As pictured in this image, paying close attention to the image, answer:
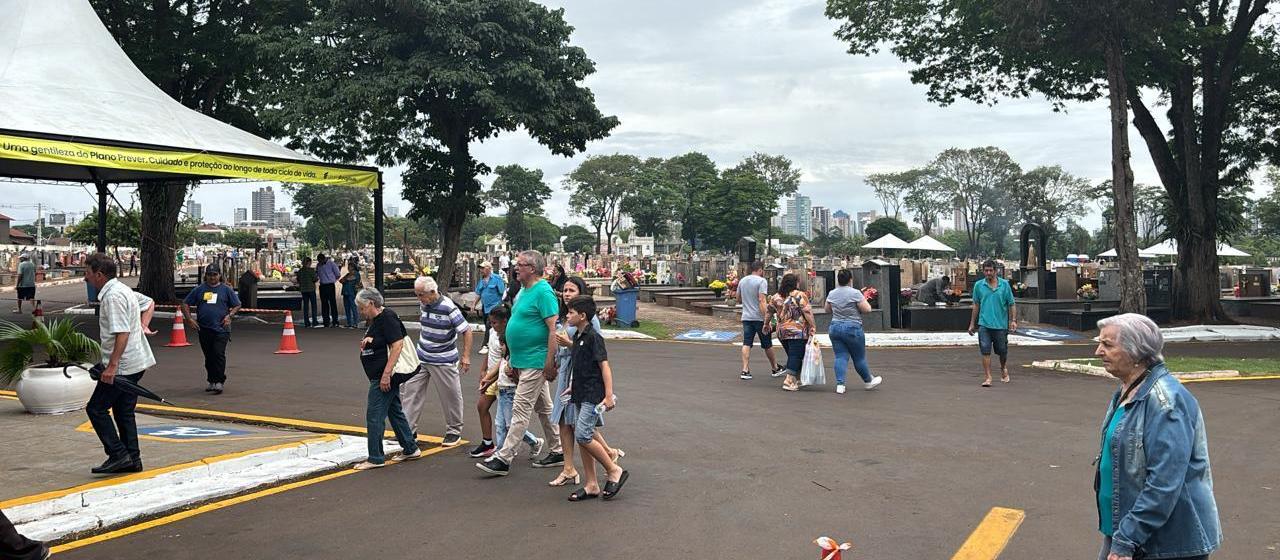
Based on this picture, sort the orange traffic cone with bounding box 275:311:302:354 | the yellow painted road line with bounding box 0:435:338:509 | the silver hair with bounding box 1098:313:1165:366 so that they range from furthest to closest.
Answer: the orange traffic cone with bounding box 275:311:302:354 < the yellow painted road line with bounding box 0:435:338:509 < the silver hair with bounding box 1098:313:1165:366

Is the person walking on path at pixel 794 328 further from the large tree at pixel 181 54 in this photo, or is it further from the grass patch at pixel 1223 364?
the large tree at pixel 181 54

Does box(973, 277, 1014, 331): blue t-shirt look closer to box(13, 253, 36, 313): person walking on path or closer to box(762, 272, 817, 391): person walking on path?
box(762, 272, 817, 391): person walking on path

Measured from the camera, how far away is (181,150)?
56.5ft

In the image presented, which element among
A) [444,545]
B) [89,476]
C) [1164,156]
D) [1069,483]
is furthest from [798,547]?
[1164,156]

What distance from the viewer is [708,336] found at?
20.8 meters

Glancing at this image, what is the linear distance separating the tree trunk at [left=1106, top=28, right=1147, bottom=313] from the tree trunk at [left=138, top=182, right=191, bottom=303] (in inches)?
Answer: 921

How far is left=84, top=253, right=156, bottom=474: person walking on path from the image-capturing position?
6.91 m

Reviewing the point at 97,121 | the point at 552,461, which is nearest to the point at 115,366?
the point at 552,461

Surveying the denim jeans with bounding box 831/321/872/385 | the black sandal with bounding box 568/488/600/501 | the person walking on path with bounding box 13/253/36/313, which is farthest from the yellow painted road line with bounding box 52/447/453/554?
the person walking on path with bounding box 13/253/36/313

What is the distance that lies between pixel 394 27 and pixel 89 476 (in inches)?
717

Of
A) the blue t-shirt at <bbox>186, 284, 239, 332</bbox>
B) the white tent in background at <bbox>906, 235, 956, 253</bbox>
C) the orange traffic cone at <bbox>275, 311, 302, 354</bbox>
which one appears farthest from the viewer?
the white tent in background at <bbox>906, 235, 956, 253</bbox>

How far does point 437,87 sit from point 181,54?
6836 millimetres

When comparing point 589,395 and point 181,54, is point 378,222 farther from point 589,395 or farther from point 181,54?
point 589,395

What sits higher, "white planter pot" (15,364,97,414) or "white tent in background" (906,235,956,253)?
"white tent in background" (906,235,956,253)
